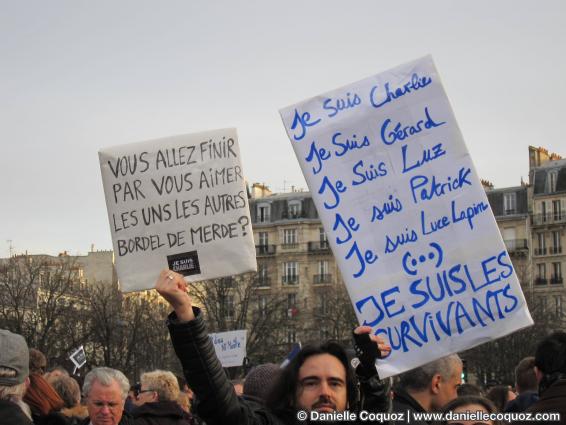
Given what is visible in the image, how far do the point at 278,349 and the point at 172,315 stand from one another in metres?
60.1

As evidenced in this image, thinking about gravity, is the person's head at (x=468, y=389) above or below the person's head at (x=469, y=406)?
below

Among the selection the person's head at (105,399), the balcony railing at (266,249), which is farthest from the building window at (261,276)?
the person's head at (105,399)

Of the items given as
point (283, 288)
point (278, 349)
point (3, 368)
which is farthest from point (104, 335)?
point (3, 368)

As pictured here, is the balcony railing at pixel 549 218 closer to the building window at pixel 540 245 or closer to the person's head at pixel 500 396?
the building window at pixel 540 245

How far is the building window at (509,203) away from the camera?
292 ft

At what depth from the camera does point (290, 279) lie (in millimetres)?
94125

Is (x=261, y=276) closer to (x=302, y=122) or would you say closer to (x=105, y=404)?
(x=105, y=404)

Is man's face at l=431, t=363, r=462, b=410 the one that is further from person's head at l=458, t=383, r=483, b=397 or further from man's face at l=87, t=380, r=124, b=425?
man's face at l=87, t=380, r=124, b=425

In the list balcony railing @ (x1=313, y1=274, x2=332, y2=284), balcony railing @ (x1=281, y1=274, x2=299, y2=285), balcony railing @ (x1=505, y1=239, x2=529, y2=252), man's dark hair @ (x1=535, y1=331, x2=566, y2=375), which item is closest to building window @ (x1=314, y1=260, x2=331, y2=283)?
balcony railing @ (x1=313, y1=274, x2=332, y2=284)

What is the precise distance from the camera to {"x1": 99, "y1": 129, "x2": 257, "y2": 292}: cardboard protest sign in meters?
6.71

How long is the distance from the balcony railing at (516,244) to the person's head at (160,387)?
79549 millimetres

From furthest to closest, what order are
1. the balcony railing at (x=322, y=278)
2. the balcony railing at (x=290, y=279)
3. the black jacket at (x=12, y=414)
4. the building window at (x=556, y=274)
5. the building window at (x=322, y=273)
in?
1. the balcony railing at (x=290, y=279)
2. the building window at (x=322, y=273)
3. the balcony railing at (x=322, y=278)
4. the building window at (x=556, y=274)
5. the black jacket at (x=12, y=414)

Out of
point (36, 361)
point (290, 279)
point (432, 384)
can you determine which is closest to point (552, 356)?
point (432, 384)

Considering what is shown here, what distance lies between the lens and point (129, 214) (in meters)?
7.02
